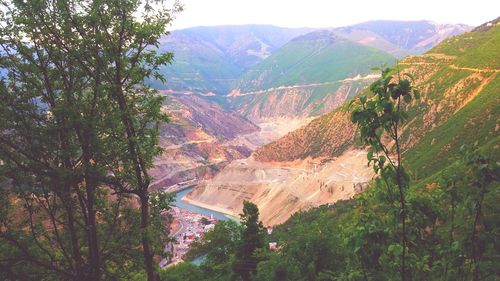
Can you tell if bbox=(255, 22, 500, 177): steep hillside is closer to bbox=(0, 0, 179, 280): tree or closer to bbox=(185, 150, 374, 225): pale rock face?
bbox=(185, 150, 374, 225): pale rock face

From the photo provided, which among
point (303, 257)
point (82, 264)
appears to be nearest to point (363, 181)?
point (303, 257)

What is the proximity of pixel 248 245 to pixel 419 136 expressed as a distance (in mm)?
79256

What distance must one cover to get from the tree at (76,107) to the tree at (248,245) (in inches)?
957

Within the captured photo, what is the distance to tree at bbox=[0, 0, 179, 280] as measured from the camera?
13.4 metres

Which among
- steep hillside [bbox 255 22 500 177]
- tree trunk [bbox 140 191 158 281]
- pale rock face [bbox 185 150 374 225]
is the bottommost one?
pale rock face [bbox 185 150 374 225]

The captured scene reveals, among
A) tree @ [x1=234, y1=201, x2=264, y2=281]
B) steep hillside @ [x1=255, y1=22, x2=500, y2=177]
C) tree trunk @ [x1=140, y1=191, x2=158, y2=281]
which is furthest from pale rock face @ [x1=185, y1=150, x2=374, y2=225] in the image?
tree trunk @ [x1=140, y1=191, x2=158, y2=281]

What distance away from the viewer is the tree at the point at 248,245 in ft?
125

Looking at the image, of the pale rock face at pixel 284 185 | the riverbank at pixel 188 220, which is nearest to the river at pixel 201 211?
the riverbank at pixel 188 220

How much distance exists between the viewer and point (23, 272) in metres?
14.2

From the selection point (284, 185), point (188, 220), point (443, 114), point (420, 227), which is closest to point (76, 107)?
point (420, 227)

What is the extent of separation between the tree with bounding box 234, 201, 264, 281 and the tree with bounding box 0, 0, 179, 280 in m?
24.3

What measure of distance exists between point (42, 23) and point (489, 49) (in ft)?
416

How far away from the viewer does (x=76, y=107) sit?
44.3 feet

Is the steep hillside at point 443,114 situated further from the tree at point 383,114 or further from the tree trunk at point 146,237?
the tree at point 383,114
